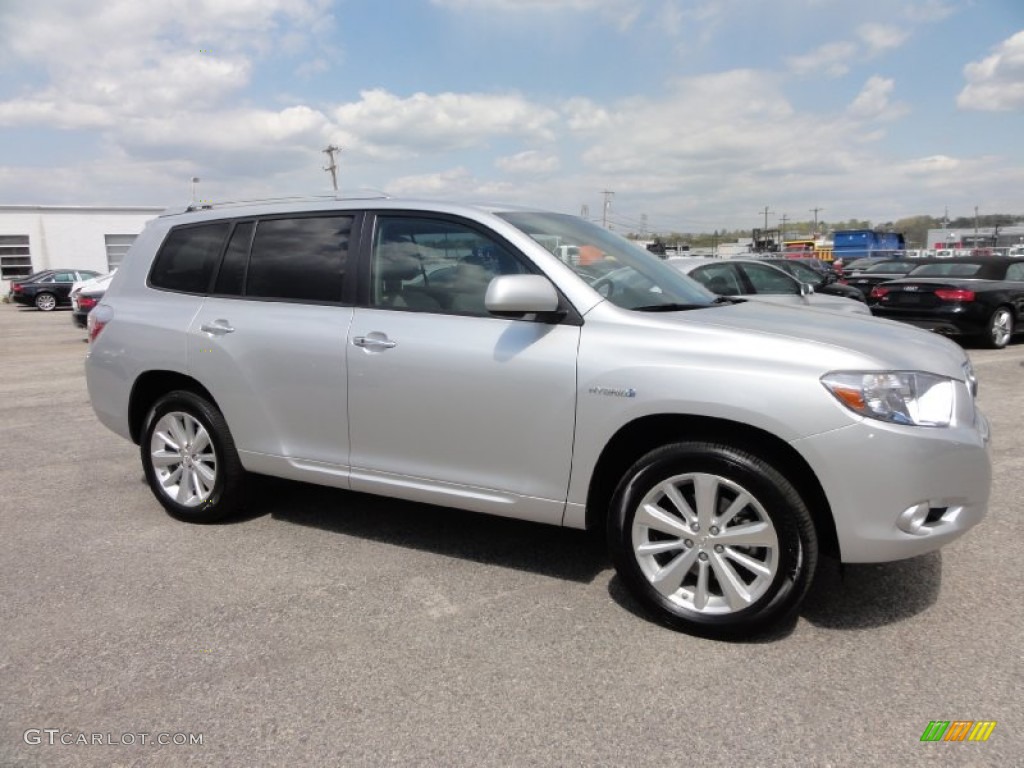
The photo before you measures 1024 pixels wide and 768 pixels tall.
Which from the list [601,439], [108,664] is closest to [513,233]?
[601,439]

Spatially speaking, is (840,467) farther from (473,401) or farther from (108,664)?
(108,664)

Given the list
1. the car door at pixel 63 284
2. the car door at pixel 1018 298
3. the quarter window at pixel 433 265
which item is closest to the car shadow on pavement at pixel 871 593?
the quarter window at pixel 433 265

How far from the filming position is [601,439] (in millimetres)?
3260

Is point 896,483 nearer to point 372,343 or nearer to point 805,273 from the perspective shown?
point 372,343

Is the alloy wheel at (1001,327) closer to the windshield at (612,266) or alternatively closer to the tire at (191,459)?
the windshield at (612,266)

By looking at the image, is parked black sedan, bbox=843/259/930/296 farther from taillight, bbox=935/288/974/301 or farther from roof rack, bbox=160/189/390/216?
roof rack, bbox=160/189/390/216

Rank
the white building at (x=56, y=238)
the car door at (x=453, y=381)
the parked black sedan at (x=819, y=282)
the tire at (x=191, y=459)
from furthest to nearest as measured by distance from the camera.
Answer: the white building at (x=56, y=238)
the parked black sedan at (x=819, y=282)
the tire at (x=191, y=459)
the car door at (x=453, y=381)

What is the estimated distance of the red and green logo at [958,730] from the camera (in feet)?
8.16

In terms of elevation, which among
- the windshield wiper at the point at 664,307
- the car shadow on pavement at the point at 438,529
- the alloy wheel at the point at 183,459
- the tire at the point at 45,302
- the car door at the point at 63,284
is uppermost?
the windshield wiper at the point at 664,307

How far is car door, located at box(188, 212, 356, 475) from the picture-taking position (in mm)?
3984

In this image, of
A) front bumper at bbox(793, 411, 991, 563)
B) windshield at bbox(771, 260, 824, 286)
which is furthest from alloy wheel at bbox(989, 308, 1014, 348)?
front bumper at bbox(793, 411, 991, 563)

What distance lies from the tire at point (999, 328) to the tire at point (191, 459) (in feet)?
39.2

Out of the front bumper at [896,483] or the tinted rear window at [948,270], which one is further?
the tinted rear window at [948,270]

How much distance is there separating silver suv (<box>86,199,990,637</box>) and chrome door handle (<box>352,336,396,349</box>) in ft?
0.04
